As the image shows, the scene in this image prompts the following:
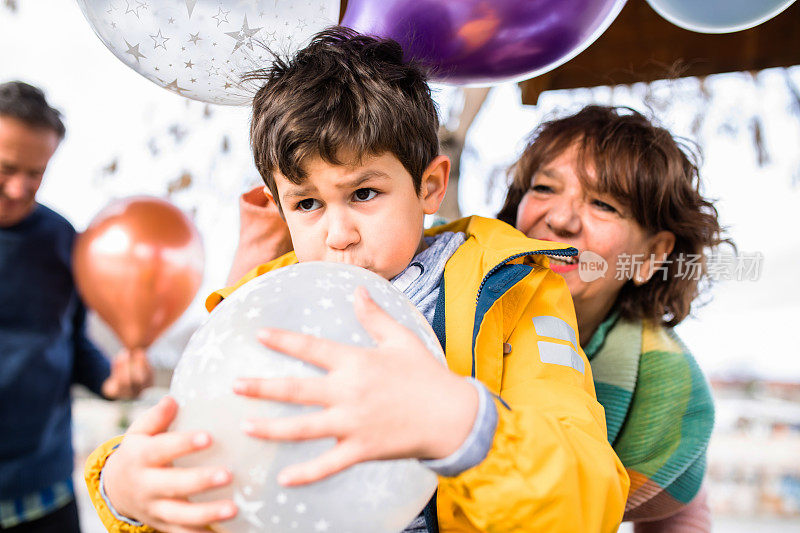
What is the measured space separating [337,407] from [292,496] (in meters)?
0.11

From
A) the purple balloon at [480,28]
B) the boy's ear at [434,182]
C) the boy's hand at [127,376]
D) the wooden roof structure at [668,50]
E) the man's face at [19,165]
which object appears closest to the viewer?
the boy's ear at [434,182]

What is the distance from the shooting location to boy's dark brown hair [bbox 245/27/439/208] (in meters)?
0.95

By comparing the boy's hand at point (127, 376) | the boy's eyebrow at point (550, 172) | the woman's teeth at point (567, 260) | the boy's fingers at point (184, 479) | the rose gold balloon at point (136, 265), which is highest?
the boy's eyebrow at point (550, 172)

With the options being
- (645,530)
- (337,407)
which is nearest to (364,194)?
(337,407)

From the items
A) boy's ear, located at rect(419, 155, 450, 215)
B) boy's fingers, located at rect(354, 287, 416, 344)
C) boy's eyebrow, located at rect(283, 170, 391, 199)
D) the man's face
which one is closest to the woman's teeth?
boy's ear, located at rect(419, 155, 450, 215)

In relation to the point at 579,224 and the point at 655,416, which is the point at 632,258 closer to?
the point at 579,224

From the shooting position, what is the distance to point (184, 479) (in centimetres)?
57

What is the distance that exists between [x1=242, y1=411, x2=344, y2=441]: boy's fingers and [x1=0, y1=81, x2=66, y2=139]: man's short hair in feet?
7.14

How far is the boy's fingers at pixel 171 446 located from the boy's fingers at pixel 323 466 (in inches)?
3.4

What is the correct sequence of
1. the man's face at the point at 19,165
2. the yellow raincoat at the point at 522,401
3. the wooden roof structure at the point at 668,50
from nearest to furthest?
the yellow raincoat at the point at 522,401, the wooden roof structure at the point at 668,50, the man's face at the point at 19,165

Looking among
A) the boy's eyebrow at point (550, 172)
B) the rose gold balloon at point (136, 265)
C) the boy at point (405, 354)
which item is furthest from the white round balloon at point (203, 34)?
the rose gold balloon at point (136, 265)

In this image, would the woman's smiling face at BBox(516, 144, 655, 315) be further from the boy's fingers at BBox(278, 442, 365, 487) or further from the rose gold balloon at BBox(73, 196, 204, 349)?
the rose gold balloon at BBox(73, 196, 204, 349)

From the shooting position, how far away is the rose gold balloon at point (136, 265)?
7.25ft

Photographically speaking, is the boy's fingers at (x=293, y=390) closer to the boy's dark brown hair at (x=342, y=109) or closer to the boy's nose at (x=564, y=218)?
the boy's dark brown hair at (x=342, y=109)
